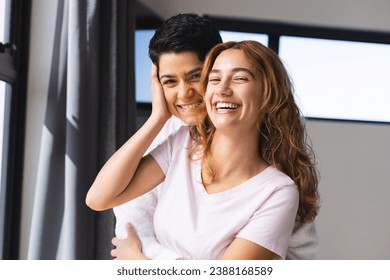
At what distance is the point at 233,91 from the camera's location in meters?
0.93

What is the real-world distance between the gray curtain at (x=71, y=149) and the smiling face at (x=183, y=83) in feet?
3.14

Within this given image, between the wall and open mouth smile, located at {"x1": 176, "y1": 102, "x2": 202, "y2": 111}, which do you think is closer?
open mouth smile, located at {"x1": 176, "y1": 102, "x2": 202, "y2": 111}

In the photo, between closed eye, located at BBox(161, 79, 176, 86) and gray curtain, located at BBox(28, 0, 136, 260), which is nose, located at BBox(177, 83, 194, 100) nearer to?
closed eye, located at BBox(161, 79, 176, 86)

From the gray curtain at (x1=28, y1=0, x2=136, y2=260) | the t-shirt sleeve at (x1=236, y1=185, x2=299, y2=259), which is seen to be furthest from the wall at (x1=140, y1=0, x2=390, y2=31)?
the t-shirt sleeve at (x1=236, y1=185, x2=299, y2=259)

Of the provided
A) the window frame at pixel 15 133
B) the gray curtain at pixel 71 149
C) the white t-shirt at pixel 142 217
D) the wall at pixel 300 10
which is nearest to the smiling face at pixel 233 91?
the white t-shirt at pixel 142 217

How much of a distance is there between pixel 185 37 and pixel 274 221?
368 mm

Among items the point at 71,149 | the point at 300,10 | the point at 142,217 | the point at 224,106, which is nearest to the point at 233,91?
the point at 224,106

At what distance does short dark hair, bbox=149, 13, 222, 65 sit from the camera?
1029mm

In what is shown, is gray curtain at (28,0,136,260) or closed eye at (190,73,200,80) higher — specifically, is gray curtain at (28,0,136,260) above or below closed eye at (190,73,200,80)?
below

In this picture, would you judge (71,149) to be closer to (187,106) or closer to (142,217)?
(142,217)

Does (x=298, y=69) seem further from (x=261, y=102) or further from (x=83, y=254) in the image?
(x=261, y=102)

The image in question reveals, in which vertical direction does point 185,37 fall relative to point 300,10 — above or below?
below

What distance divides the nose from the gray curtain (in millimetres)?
989
